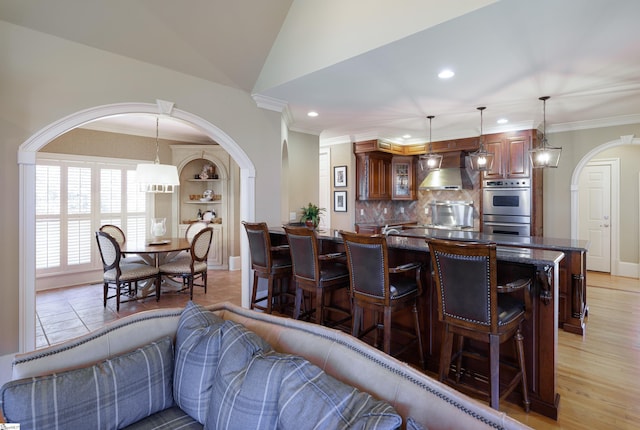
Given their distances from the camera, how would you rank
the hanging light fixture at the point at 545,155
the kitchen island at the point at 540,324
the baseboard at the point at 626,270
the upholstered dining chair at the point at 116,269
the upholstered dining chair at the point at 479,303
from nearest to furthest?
the upholstered dining chair at the point at 479,303 < the kitchen island at the point at 540,324 < the hanging light fixture at the point at 545,155 < the upholstered dining chair at the point at 116,269 < the baseboard at the point at 626,270

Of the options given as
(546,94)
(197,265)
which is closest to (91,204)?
(197,265)

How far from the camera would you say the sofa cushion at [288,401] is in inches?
35.0

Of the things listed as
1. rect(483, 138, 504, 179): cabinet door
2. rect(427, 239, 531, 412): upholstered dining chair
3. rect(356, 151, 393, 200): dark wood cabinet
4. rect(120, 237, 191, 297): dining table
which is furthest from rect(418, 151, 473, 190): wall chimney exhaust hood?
rect(120, 237, 191, 297): dining table

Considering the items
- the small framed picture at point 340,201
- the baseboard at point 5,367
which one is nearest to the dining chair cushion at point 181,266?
the baseboard at point 5,367

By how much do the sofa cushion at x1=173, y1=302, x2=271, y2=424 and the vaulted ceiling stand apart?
92.8 inches

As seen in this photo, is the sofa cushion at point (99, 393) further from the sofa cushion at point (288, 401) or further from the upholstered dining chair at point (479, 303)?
the upholstered dining chair at point (479, 303)

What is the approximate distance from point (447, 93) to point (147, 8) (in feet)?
10.2

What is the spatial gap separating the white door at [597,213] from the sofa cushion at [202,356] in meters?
7.52

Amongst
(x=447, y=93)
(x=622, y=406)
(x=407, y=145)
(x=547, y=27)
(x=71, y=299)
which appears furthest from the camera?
(x=407, y=145)

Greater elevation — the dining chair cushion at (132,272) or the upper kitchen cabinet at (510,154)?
the upper kitchen cabinet at (510,154)

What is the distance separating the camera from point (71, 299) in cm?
457

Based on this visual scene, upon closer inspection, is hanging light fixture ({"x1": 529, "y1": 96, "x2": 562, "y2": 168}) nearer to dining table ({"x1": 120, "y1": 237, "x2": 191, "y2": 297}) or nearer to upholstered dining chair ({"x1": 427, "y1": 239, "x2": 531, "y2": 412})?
upholstered dining chair ({"x1": 427, "y1": 239, "x2": 531, "y2": 412})

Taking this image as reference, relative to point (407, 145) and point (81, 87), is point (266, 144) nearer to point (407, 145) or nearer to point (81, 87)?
point (81, 87)

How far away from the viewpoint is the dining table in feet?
13.7
